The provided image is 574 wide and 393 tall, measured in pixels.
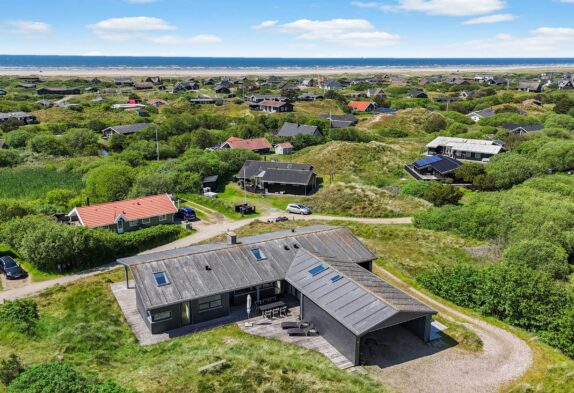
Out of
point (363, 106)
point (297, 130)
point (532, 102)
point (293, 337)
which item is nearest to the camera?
point (293, 337)

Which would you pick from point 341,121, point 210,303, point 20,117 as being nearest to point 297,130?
point 341,121

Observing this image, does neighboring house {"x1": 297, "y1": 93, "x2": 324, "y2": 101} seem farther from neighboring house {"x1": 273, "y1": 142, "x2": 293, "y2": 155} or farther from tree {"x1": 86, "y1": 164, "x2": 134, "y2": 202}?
tree {"x1": 86, "y1": 164, "x2": 134, "y2": 202}

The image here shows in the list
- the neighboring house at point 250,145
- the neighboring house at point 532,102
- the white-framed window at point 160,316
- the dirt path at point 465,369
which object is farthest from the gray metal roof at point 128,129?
the neighboring house at point 532,102

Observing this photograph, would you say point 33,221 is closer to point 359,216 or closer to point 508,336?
point 359,216

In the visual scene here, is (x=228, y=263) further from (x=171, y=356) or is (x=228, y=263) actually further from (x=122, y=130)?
(x=122, y=130)

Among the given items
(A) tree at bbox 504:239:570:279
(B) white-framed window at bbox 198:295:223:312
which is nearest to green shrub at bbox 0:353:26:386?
(B) white-framed window at bbox 198:295:223:312

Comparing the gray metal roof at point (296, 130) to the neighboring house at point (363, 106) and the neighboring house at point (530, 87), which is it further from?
the neighboring house at point (530, 87)
